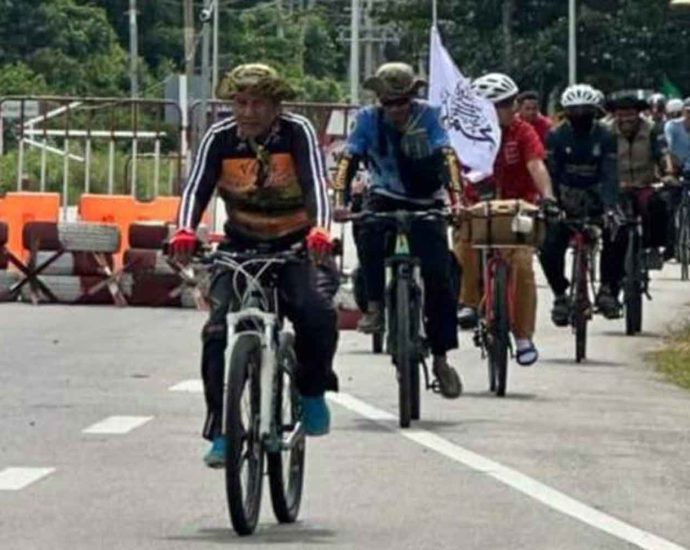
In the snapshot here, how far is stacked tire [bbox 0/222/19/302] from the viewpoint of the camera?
2645 cm

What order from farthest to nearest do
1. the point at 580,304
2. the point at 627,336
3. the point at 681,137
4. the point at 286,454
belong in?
the point at 681,137 → the point at 627,336 → the point at 580,304 → the point at 286,454

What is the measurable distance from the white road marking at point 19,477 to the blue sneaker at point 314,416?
1.31 meters

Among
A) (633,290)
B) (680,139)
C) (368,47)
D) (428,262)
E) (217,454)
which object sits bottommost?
(217,454)

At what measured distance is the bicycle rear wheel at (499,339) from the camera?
16516 millimetres

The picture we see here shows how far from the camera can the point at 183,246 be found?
1094 cm

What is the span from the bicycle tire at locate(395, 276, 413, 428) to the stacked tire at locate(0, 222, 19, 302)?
1205 centimetres

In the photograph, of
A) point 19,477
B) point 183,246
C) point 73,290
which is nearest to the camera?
point 183,246

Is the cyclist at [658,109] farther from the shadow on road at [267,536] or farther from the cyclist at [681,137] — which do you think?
the shadow on road at [267,536]

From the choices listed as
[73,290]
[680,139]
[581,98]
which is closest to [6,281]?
[73,290]

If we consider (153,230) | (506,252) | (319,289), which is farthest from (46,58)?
(319,289)

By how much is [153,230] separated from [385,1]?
61.2m

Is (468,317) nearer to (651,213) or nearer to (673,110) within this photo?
(651,213)

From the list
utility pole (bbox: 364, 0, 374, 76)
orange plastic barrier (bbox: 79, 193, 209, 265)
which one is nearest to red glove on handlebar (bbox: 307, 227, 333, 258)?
→ orange plastic barrier (bbox: 79, 193, 209, 265)

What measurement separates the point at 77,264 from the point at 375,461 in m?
13.6
